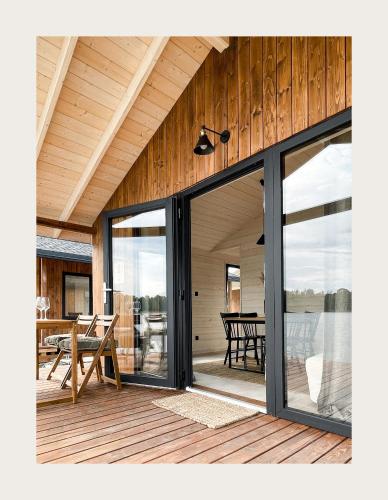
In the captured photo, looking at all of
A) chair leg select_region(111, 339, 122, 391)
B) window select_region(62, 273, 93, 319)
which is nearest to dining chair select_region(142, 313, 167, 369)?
chair leg select_region(111, 339, 122, 391)

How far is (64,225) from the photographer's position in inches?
193

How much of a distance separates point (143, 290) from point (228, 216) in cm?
286

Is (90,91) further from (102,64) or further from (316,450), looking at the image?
(316,450)

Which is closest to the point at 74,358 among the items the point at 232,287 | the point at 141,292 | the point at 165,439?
the point at 141,292

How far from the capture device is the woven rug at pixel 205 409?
273 centimetres

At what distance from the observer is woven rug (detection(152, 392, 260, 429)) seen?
2729 millimetres

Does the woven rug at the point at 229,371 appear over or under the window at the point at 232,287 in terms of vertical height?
under

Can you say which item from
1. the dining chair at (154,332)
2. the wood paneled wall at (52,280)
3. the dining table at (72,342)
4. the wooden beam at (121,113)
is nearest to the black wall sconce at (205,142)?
the wooden beam at (121,113)

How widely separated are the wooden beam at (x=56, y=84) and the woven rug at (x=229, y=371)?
341cm

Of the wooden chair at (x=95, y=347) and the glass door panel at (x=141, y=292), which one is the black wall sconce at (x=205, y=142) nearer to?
the glass door panel at (x=141, y=292)

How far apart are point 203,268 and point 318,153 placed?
4.40 m

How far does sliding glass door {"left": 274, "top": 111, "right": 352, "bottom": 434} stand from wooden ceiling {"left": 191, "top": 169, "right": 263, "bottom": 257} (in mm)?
2790
